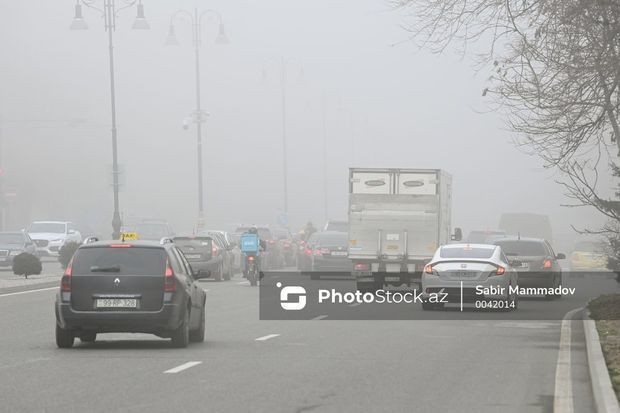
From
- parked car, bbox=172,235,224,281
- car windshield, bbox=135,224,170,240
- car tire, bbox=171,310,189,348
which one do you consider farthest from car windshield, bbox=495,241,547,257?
car windshield, bbox=135,224,170,240

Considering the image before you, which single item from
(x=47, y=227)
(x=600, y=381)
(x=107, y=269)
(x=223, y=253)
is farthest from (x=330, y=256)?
(x=600, y=381)

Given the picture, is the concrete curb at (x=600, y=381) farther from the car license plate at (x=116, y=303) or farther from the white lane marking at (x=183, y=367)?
the car license plate at (x=116, y=303)

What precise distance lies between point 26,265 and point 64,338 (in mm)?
23178

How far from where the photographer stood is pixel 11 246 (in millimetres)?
53812

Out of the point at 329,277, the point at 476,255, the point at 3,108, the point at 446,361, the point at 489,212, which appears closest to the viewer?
the point at 446,361

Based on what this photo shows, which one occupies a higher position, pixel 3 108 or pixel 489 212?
pixel 3 108

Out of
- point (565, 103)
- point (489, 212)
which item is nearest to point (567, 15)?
point (565, 103)

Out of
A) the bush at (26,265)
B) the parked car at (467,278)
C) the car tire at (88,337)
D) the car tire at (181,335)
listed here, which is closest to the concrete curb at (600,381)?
the car tire at (181,335)

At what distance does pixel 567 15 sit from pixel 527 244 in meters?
18.9

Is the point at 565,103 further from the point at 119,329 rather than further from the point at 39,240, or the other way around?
the point at 39,240

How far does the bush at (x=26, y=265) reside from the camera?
41.9 meters

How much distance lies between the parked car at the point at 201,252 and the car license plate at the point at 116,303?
25.7 meters

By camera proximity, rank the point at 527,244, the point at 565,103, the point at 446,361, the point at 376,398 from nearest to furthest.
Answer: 1. the point at 376,398
2. the point at 446,361
3. the point at 565,103
4. the point at 527,244

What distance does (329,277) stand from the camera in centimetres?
4825
